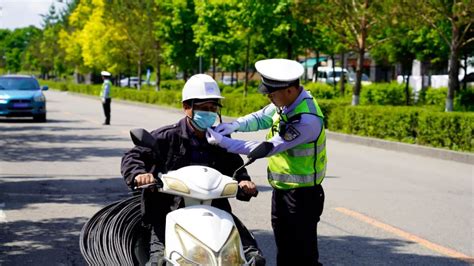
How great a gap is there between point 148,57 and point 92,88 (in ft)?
31.9

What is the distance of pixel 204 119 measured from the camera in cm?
448

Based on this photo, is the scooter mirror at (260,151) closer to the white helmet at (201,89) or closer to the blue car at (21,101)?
the white helmet at (201,89)

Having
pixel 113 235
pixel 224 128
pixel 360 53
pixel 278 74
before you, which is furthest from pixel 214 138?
pixel 360 53

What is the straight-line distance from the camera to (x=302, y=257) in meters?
4.64

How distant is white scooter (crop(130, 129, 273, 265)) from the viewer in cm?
366

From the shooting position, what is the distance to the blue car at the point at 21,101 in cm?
2439

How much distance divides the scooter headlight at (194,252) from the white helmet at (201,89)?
978mm

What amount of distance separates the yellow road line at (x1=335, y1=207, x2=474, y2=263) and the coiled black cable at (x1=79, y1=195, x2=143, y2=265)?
→ 10.9 ft

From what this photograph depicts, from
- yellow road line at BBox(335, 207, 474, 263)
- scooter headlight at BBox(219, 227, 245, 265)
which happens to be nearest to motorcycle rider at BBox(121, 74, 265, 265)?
Result: scooter headlight at BBox(219, 227, 245, 265)

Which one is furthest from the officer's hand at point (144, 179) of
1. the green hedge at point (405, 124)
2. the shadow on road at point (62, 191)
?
the green hedge at point (405, 124)

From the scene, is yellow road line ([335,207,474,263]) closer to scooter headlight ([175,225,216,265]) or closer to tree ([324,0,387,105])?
scooter headlight ([175,225,216,265])

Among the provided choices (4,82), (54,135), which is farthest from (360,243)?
(4,82)

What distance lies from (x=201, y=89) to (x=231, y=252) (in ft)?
3.66

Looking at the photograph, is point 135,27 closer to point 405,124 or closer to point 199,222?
point 405,124
